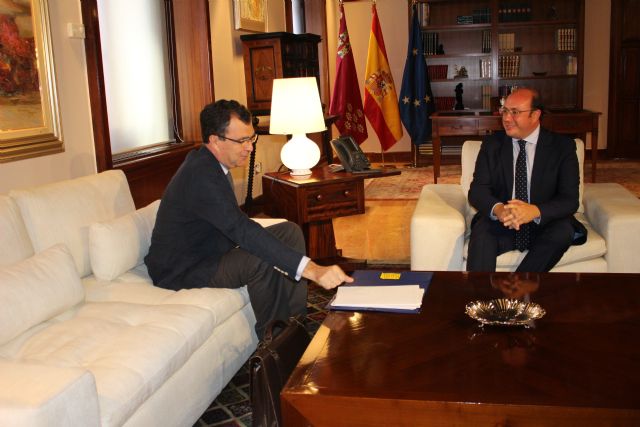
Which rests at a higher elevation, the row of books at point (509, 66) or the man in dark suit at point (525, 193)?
the row of books at point (509, 66)

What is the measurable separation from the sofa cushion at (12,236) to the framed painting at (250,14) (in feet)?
11.9

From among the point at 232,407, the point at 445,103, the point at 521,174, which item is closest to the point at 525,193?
the point at 521,174

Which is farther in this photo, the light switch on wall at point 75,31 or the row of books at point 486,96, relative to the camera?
the row of books at point 486,96

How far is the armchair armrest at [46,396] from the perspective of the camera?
1602mm

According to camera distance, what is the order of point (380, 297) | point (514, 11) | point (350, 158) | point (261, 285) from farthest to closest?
point (514, 11)
point (350, 158)
point (261, 285)
point (380, 297)

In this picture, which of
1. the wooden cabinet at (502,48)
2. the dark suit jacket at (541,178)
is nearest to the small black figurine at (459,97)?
→ the wooden cabinet at (502,48)

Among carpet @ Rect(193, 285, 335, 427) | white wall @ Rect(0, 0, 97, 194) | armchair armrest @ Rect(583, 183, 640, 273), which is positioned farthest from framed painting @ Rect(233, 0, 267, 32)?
carpet @ Rect(193, 285, 335, 427)

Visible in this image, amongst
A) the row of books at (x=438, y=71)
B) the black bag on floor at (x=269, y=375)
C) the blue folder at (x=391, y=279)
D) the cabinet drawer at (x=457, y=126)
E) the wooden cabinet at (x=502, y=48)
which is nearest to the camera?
the black bag on floor at (x=269, y=375)

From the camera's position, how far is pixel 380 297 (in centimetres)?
229

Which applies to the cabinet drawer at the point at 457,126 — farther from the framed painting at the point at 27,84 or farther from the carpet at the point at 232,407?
the carpet at the point at 232,407

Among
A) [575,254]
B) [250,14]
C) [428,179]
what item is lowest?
[428,179]

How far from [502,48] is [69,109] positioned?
6.39m

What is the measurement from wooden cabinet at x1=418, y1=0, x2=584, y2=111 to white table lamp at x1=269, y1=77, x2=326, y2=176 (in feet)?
16.4

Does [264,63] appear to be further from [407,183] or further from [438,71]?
[438,71]
